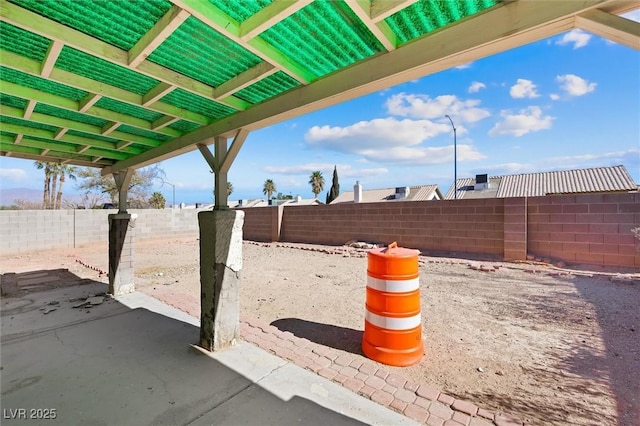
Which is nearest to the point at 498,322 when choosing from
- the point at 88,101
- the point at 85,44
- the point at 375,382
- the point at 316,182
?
the point at 375,382

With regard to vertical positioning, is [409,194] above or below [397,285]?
above

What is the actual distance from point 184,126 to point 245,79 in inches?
63.5

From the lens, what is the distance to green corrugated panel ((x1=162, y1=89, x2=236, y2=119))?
9.05 feet

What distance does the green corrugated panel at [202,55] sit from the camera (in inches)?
74.5

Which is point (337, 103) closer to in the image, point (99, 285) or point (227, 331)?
point (227, 331)

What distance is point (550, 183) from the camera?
18.5 m

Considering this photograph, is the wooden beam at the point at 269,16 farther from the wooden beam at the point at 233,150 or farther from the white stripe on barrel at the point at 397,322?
the white stripe on barrel at the point at 397,322

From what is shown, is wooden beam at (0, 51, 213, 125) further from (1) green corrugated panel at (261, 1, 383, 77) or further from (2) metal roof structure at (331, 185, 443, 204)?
(2) metal roof structure at (331, 185, 443, 204)

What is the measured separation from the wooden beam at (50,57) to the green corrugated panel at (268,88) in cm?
125

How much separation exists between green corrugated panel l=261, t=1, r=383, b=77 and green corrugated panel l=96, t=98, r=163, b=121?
2.00 m

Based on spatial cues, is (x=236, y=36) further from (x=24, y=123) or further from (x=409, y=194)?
(x=409, y=194)

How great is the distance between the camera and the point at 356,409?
204 cm

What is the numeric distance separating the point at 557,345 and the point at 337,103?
3370mm

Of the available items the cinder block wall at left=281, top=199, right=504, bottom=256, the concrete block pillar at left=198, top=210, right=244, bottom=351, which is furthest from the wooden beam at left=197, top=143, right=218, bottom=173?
the cinder block wall at left=281, top=199, right=504, bottom=256
